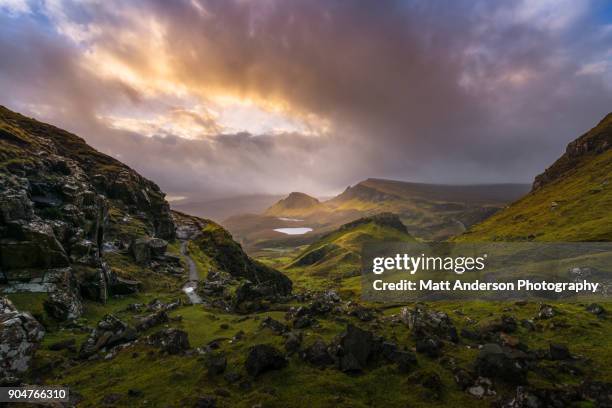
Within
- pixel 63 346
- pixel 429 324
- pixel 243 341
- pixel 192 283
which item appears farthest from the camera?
pixel 192 283

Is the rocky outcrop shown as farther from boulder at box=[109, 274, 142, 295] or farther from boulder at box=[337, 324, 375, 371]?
boulder at box=[337, 324, 375, 371]

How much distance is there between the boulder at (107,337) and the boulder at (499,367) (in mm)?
40670

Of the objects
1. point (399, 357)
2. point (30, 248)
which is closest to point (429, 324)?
point (399, 357)

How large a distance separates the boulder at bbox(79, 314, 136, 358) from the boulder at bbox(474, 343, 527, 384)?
40.7 m

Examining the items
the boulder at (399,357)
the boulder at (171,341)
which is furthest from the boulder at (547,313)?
the boulder at (171,341)

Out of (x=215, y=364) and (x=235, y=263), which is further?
(x=235, y=263)

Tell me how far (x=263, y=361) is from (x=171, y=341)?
14232mm

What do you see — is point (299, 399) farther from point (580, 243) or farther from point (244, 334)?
point (580, 243)

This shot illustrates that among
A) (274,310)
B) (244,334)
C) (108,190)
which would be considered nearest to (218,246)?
(108,190)

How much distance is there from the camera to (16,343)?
114ft

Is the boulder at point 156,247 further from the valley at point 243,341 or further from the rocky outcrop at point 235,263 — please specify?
the rocky outcrop at point 235,263

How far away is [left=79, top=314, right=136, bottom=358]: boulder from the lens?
40531mm

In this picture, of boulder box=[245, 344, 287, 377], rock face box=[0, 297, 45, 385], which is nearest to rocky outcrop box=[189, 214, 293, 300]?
rock face box=[0, 297, 45, 385]

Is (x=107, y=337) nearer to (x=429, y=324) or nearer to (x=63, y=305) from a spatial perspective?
(x=63, y=305)
